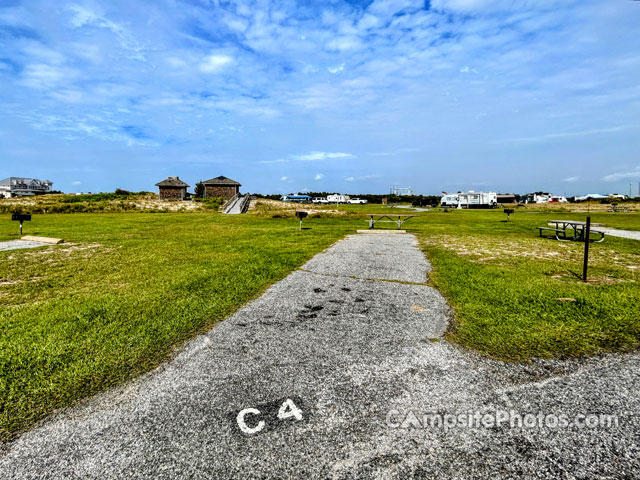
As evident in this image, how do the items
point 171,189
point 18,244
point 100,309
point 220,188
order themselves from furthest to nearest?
point 220,188 → point 171,189 → point 18,244 → point 100,309

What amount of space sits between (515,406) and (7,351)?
18.1 feet

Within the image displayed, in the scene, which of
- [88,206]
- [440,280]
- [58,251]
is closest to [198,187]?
[88,206]

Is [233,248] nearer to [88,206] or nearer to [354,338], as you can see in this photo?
[354,338]

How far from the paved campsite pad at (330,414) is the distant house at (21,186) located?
139 m

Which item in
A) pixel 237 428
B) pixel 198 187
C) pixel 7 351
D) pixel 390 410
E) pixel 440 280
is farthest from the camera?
pixel 198 187

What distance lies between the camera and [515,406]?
285 centimetres

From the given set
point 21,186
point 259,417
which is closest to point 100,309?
point 259,417

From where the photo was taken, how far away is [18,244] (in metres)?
12.6

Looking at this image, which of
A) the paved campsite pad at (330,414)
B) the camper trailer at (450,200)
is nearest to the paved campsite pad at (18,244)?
the paved campsite pad at (330,414)

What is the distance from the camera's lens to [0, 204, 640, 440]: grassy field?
3.47 m

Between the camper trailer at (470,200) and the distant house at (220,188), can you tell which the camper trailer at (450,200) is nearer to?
the camper trailer at (470,200)

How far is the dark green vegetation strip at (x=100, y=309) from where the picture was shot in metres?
3.21

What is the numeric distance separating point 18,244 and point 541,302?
17.3 meters

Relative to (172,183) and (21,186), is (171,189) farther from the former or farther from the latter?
(21,186)
